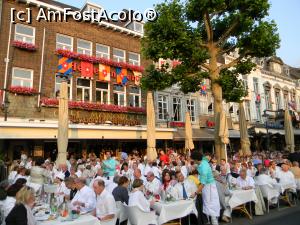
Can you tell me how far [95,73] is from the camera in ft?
61.1

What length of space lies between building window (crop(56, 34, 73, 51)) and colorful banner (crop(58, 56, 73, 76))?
883 mm

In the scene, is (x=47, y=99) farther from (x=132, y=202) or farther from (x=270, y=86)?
(x=270, y=86)

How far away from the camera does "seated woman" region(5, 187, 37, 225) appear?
4.03 metres

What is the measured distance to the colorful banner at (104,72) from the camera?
18750 millimetres

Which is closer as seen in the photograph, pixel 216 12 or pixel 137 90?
pixel 216 12

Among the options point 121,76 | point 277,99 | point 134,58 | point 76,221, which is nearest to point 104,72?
point 121,76

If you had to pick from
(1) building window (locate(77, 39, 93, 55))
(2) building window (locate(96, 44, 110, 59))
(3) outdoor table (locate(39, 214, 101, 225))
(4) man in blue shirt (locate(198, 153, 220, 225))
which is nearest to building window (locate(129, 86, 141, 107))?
(2) building window (locate(96, 44, 110, 59))

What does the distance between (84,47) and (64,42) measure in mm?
1446

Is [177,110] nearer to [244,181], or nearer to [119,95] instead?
[119,95]

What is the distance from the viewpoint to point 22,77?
15500 millimetres

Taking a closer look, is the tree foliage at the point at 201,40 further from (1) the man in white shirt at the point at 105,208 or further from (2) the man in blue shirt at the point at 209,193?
(1) the man in white shirt at the point at 105,208

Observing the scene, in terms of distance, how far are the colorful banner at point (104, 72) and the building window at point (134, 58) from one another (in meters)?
2.64

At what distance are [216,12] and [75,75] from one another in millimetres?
9201

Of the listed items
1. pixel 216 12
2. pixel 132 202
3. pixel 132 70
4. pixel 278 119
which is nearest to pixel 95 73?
pixel 132 70
